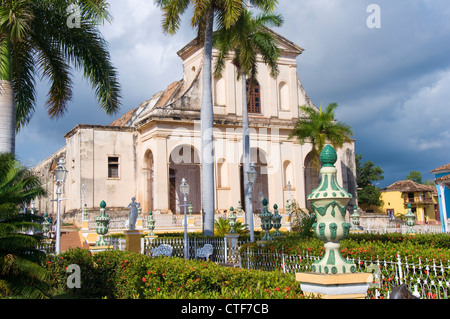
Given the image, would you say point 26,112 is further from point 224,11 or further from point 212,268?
point 212,268

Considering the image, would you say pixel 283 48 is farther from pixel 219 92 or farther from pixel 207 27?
pixel 207 27

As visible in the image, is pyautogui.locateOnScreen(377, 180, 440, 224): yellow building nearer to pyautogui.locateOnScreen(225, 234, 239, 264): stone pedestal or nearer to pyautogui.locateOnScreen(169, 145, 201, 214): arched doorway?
pyautogui.locateOnScreen(169, 145, 201, 214): arched doorway

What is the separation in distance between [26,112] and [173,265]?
9685 millimetres

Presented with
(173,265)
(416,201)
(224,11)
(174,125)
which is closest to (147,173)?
(174,125)

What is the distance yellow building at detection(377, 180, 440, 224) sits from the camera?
49438 mm

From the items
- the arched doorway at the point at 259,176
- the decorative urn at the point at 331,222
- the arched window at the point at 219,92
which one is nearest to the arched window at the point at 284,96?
the arched doorway at the point at 259,176

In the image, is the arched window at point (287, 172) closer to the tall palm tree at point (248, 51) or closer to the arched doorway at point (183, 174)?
the arched doorway at point (183, 174)

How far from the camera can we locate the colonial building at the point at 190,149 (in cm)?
2836

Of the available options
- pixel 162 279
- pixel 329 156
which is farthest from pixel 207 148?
pixel 329 156

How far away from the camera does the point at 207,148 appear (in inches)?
629

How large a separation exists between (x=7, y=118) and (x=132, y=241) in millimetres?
4397

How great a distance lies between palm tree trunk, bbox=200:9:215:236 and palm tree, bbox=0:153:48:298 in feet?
29.0

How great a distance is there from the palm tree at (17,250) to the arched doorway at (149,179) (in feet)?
71.6

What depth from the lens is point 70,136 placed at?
3070cm
